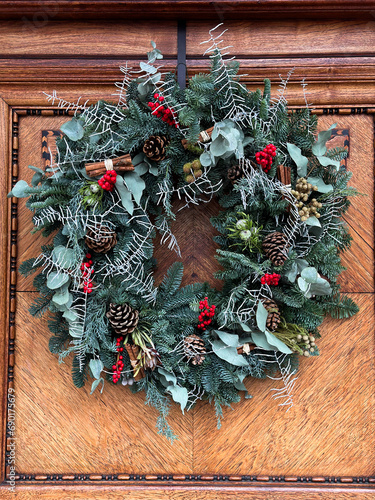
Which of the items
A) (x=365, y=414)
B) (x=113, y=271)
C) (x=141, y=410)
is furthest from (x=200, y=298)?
(x=365, y=414)

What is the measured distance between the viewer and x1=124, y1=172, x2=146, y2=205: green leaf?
0.93 m

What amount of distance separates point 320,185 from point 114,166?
1.88 feet

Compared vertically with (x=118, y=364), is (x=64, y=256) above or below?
above

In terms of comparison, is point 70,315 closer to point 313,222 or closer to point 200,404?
point 200,404

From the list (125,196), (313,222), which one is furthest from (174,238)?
(313,222)

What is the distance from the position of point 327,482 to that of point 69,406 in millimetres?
851

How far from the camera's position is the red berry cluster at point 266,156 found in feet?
2.98

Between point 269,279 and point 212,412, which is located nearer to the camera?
point 269,279

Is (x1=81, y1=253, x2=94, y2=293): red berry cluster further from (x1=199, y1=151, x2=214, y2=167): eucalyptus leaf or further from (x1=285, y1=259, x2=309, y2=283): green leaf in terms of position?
(x1=285, y1=259, x2=309, y2=283): green leaf

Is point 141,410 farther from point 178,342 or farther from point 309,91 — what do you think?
point 309,91

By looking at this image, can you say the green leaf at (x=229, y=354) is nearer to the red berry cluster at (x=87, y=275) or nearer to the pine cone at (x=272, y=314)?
the pine cone at (x=272, y=314)

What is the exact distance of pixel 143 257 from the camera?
38.9 inches

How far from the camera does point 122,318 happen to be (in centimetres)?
91

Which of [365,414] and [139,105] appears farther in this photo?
[365,414]
